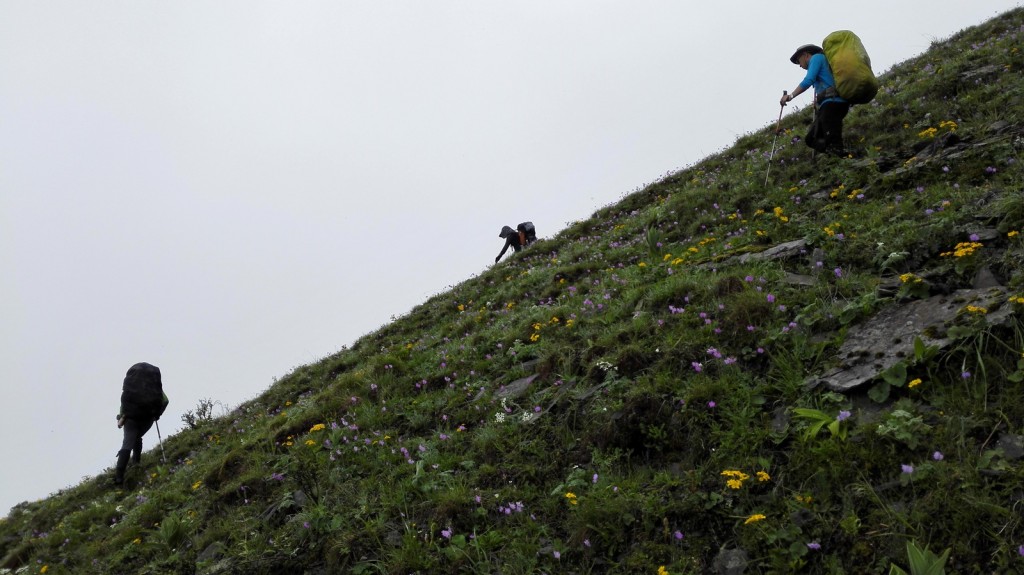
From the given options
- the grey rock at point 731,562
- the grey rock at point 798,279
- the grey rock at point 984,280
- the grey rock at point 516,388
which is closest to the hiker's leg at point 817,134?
the grey rock at point 798,279

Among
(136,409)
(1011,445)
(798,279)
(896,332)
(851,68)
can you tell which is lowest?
(1011,445)

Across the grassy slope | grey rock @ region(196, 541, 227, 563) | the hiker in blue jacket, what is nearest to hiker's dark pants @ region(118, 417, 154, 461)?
the grassy slope

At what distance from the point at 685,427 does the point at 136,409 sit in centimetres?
1115

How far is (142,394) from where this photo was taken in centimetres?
1159

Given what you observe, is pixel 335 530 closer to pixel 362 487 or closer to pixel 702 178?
pixel 362 487

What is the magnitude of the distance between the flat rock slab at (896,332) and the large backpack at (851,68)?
210 inches

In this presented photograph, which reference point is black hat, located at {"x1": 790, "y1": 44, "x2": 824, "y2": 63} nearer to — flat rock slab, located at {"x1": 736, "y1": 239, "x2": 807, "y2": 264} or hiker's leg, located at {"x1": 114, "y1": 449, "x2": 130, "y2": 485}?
flat rock slab, located at {"x1": 736, "y1": 239, "x2": 807, "y2": 264}

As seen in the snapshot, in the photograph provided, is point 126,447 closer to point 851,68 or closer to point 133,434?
point 133,434

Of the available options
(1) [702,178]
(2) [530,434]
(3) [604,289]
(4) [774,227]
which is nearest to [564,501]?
(2) [530,434]

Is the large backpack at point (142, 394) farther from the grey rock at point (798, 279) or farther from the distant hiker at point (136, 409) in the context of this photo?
the grey rock at point (798, 279)

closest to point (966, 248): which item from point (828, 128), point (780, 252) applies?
point (780, 252)

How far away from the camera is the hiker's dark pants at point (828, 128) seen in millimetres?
9789

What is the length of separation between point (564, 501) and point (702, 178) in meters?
11.0

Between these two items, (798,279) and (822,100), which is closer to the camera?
(798,279)
